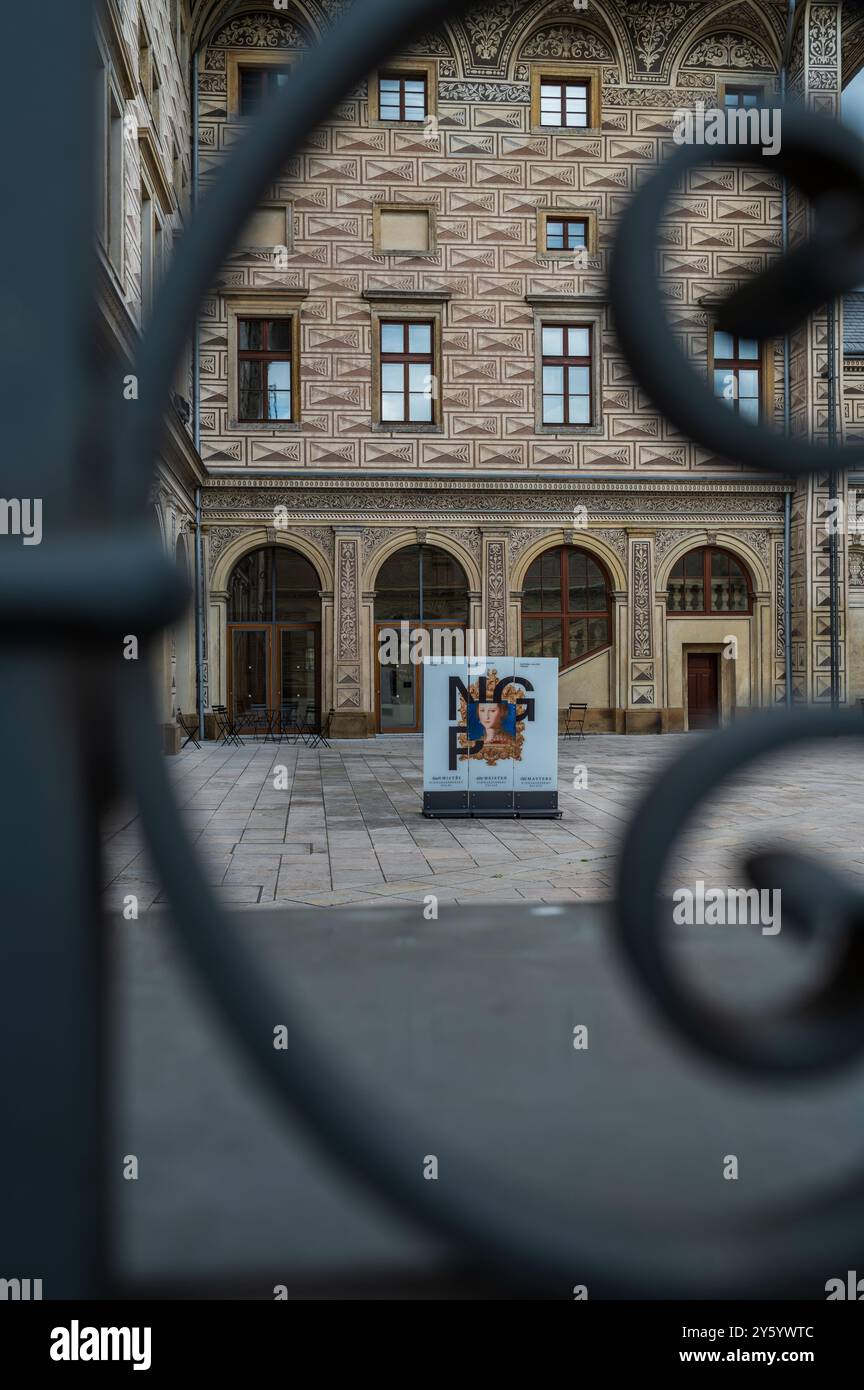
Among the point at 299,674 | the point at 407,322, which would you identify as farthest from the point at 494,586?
the point at 407,322

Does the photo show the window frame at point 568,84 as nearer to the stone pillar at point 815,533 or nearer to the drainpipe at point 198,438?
the stone pillar at point 815,533

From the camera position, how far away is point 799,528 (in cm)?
2116

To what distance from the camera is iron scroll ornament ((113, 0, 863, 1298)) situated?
460mm

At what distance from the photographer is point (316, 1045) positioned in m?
0.47

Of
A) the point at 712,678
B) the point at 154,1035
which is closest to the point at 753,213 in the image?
the point at 712,678

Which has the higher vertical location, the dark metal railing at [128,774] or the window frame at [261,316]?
the window frame at [261,316]

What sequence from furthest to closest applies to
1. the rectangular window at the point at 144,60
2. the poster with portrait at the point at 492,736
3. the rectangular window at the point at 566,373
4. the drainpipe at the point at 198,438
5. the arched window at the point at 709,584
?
the arched window at the point at 709,584, the rectangular window at the point at 566,373, the drainpipe at the point at 198,438, the rectangular window at the point at 144,60, the poster with portrait at the point at 492,736

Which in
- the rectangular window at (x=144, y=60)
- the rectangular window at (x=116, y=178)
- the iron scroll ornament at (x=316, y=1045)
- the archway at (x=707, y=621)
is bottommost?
the iron scroll ornament at (x=316, y=1045)

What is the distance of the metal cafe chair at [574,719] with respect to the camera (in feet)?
68.3

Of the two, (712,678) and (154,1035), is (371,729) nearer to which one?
(712,678)

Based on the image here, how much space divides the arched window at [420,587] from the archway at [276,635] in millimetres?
1416

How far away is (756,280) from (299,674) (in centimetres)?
2061

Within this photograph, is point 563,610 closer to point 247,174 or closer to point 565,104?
point 565,104

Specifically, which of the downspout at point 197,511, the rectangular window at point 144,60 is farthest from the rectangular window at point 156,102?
the downspout at point 197,511
